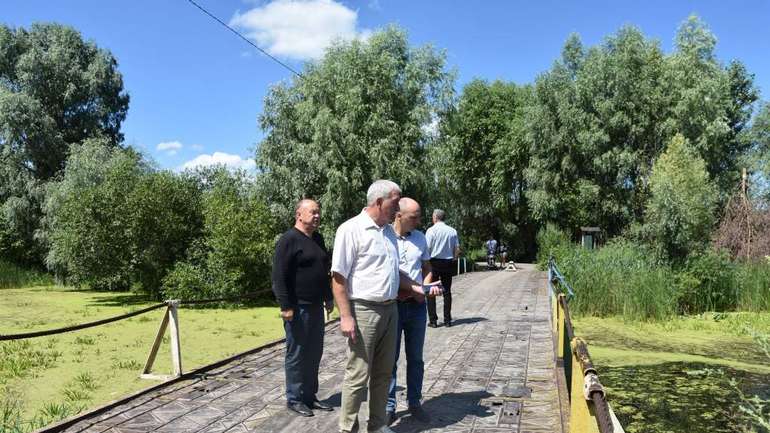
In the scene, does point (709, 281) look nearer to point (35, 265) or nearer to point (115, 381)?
point (115, 381)

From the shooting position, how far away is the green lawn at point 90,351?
664 cm

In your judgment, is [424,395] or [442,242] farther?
[442,242]

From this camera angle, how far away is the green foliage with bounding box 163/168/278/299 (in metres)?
16.3

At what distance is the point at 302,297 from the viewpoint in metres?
5.19

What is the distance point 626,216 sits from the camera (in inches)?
1211

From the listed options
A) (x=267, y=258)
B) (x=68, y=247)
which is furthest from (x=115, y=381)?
(x=68, y=247)

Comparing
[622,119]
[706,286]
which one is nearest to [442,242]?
[706,286]

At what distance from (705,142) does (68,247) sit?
26.5m

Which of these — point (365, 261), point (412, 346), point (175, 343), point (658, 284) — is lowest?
point (175, 343)

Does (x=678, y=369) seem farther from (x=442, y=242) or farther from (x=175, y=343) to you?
(x=175, y=343)

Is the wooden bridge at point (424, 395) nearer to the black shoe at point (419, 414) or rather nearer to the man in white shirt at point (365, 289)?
the black shoe at point (419, 414)

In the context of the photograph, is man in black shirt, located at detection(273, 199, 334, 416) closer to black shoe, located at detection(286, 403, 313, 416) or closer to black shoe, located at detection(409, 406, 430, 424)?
black shoe, located at detection(286, 403, 313, 416)

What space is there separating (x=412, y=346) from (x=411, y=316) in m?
0.26

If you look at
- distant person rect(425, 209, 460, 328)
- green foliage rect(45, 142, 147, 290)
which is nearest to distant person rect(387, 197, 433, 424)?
distant person rect(425, 209, 460, 328)
